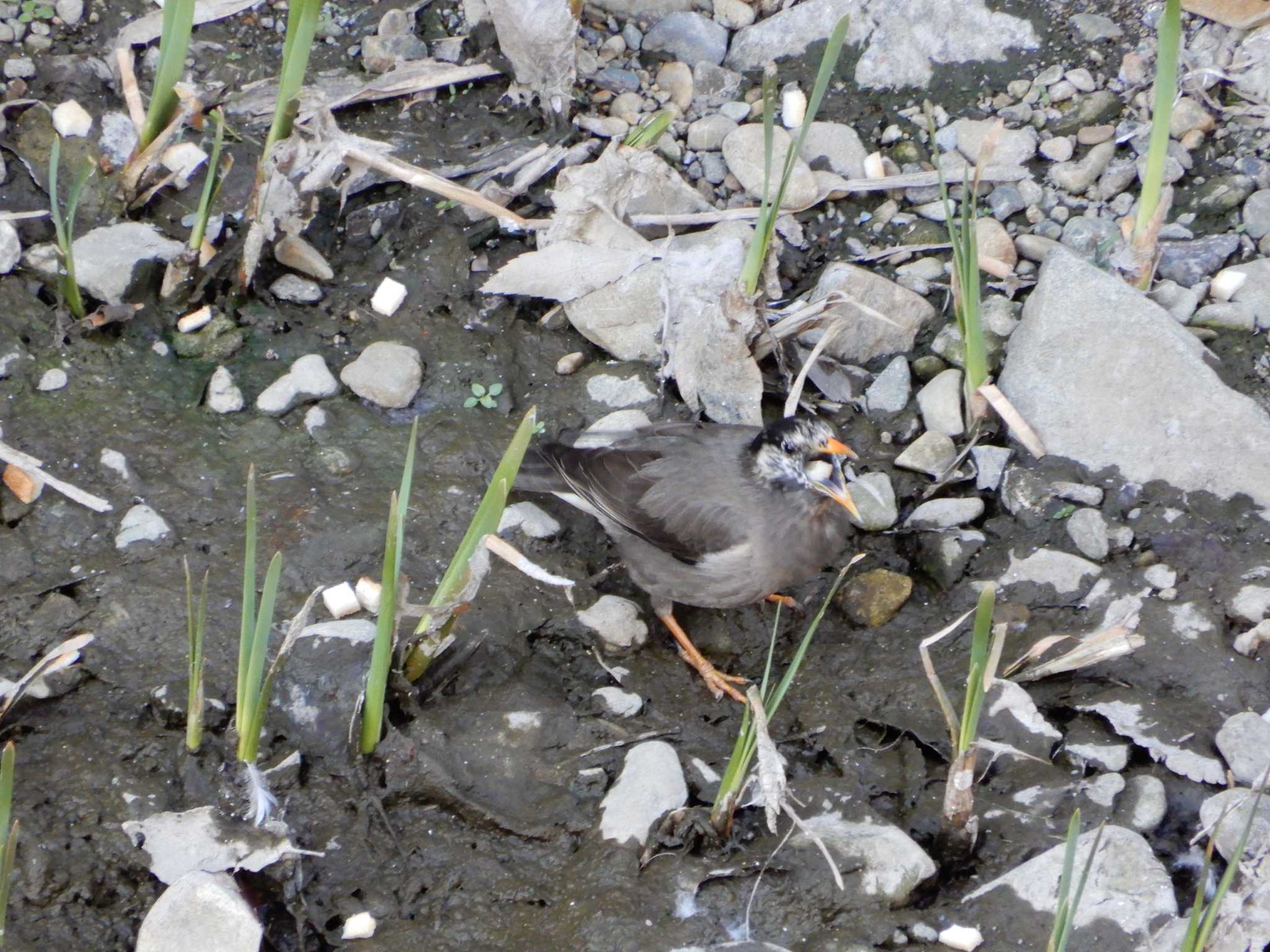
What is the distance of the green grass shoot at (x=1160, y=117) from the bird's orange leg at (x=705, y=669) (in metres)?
2.57

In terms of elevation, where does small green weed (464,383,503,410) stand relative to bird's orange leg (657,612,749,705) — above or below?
above

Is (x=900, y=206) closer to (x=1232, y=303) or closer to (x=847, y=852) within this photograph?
(x=1232, y=303)

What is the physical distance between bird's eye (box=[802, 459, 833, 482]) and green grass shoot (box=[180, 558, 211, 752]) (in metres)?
2.39

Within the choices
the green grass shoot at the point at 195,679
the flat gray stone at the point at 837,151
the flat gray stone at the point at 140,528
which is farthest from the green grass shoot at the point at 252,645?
the flat gray stone at the point at 837,151

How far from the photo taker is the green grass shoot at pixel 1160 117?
4.87 meters

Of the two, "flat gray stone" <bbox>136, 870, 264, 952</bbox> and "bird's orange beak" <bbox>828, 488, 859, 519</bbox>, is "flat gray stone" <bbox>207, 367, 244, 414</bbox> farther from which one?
"bird's orange beak" <bbox>828, 488, 859, 519</bbox>

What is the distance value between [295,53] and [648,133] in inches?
72.2

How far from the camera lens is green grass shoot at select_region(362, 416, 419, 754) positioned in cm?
372

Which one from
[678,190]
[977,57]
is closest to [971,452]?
[678,190]

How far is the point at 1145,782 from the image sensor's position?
4.30 metres

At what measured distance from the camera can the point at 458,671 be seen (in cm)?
475

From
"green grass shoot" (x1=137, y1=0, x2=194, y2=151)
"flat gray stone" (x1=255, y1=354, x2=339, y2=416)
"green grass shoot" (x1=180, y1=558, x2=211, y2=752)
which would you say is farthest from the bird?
"green grass shoot" (x1=137, y1=0, x2=194, y2=151)

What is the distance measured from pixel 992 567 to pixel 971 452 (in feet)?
1.95

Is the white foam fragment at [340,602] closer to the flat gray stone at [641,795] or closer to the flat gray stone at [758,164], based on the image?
the flat gray stone at [641,795]
